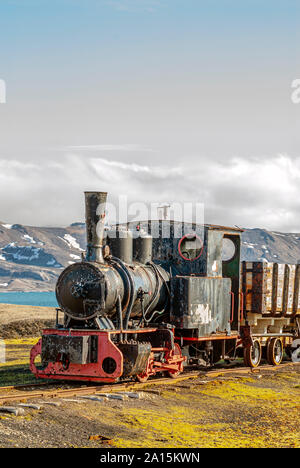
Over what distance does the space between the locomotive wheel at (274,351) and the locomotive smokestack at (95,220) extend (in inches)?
319

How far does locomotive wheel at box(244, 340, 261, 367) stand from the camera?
1873 cm

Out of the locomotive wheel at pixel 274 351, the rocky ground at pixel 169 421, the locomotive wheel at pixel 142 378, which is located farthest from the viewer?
the locomotive wheel at pixel 274 351

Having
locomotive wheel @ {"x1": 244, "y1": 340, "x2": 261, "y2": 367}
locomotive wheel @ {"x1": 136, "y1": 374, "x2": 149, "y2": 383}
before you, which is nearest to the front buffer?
locomotive wheel @ {"x1": 136, "y1": 374, "x2": 149, "y2": 383}

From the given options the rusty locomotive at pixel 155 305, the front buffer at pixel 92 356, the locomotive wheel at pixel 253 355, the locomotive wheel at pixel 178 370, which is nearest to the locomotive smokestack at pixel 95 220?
the rusty locomotive at pixel 155 305

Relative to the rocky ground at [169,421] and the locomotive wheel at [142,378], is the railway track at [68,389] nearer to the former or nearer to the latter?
the locomotive wheel at [142,378]

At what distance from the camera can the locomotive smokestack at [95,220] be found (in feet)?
45.8

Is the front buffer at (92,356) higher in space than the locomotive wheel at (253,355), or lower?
higher

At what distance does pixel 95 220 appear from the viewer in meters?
14.0

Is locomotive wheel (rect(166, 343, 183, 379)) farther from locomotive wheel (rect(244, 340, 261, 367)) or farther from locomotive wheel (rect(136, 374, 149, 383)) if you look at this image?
locomotive wheel (rect(244, 340, 261, 367))

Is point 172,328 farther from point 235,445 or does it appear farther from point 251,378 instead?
point 235,445

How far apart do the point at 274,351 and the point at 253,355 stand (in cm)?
124

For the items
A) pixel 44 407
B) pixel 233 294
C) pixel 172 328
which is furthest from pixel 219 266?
pixel 44 407

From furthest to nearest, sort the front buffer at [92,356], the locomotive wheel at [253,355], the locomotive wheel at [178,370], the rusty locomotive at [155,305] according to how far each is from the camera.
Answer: the locomotive wheel at [253,355] < the locomotive wheel at [178,370] < the rusty locomotive at [155,305] < the front buffer at [92,356]

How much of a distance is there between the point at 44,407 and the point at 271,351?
35.4 feet
